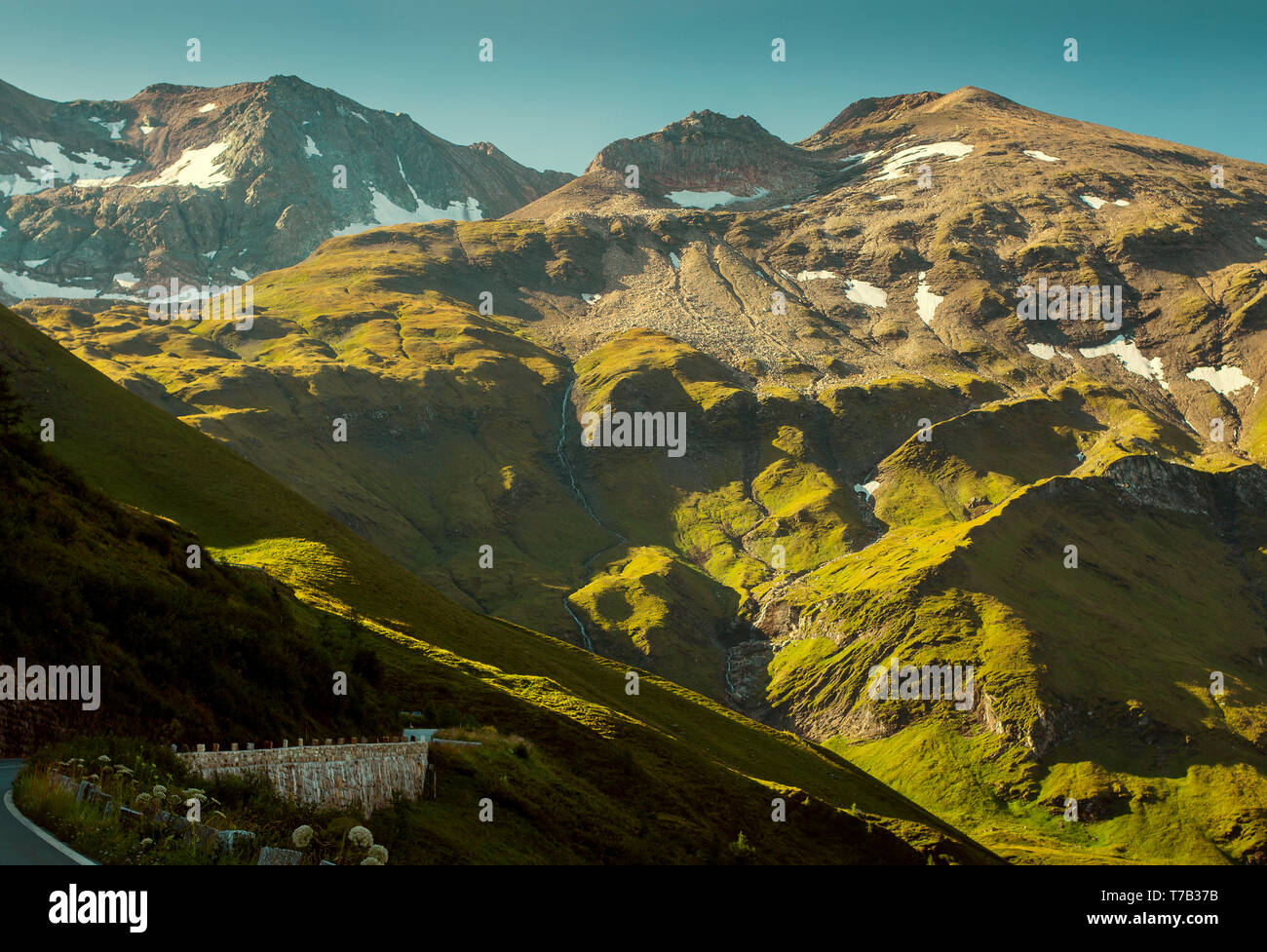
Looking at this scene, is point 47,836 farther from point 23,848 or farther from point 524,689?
point 524,689

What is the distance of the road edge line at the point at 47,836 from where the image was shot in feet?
48.5

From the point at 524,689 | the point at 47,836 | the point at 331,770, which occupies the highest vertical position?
the point at 47,836

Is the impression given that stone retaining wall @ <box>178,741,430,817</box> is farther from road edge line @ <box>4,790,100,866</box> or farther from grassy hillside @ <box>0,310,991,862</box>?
road edge line @ <box>4,790,100,866</box>

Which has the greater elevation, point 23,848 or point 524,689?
point 23,848

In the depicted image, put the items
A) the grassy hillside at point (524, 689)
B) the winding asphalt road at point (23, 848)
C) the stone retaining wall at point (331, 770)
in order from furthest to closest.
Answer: the grassy hillside at point (524, 689) → the stone retaining wall at point (331, 770) → the winding asphalt road at point (23, 848)

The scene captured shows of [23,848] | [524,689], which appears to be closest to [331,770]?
[23,848]

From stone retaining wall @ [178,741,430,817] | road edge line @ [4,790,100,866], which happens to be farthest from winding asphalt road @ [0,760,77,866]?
stone retaining wall @ [178,741,430,817]

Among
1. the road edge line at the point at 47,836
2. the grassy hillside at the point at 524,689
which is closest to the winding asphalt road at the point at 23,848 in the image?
the road edge line at the point at 47,836

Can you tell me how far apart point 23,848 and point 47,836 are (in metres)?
0.60

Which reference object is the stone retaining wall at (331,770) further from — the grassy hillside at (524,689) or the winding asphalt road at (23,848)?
the winding asphalt road at (23,848)

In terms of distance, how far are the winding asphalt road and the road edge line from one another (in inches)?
1.1

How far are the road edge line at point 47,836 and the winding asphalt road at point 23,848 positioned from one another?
3cm

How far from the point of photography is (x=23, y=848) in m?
15.1
